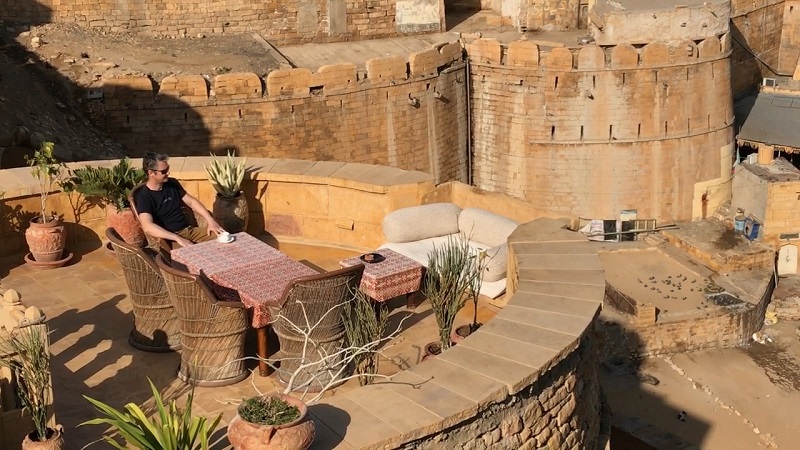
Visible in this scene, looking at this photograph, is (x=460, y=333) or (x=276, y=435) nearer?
(x=276, y=435)

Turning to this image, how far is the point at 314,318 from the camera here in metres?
6.62

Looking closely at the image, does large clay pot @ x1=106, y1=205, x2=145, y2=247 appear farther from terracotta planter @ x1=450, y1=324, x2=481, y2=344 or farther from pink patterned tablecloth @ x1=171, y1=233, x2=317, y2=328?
terracotta planter @ x1=450, y1=324, x2=481, y2=344

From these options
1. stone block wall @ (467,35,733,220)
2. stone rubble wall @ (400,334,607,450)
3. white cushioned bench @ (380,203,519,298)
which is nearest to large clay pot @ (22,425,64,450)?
stone rubble wall @ (400,334,607,450)

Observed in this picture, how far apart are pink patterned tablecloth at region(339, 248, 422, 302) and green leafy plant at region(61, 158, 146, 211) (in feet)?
7.19

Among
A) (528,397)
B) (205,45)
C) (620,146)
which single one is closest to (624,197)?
(620,146)

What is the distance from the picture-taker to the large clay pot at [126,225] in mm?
8805

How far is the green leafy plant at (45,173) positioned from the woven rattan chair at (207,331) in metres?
2.53

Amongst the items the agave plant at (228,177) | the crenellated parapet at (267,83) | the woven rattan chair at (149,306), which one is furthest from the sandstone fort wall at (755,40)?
the woven rattan chair at (149,306)

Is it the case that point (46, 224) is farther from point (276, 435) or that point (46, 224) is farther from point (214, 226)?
point (276, 435)

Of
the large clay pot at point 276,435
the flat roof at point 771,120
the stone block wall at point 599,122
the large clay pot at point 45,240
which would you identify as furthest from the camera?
the flat roof at point 771,120

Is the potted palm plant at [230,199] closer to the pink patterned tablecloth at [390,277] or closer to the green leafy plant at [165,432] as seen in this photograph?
the pink patterned tablecloth at [390,277]

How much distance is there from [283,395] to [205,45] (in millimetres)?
21722

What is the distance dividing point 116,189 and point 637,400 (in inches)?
614

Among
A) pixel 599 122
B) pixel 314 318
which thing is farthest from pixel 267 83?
pixel 314 318
